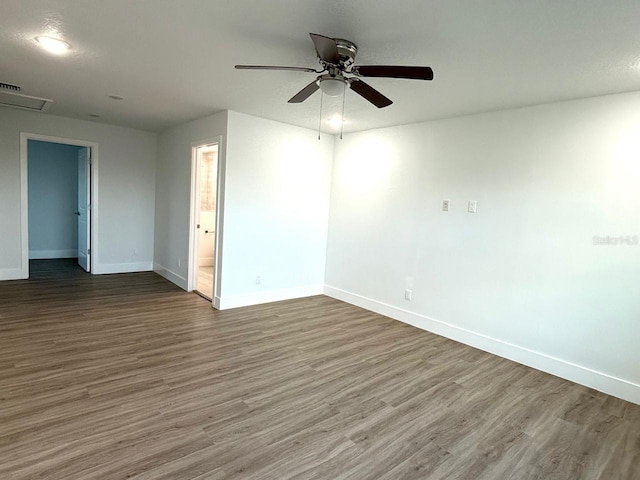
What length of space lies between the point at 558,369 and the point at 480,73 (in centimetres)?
265

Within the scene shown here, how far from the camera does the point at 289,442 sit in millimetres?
2154

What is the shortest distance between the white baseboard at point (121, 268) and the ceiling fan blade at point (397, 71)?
561 cm

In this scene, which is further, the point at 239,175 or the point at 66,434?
the point at 239,175

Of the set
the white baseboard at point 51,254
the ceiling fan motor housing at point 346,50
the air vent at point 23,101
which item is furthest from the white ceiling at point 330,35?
the white baseboard at point 51,254

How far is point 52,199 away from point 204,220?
9.18ft

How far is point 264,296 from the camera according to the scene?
16.2 feet

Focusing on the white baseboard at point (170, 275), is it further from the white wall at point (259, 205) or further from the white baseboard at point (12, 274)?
the white baseboard at point (12, 274)

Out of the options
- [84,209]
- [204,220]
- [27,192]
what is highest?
[27,192]

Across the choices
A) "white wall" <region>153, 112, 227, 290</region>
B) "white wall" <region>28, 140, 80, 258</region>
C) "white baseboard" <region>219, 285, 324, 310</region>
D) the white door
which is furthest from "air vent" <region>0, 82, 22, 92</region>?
"white wall" <region>28, 140, 80, 258</region>

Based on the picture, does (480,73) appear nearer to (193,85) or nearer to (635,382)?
(193,85)

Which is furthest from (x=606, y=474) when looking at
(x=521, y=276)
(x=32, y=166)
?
(x=32, y=166)

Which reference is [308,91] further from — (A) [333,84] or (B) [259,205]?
(B) [259,205]

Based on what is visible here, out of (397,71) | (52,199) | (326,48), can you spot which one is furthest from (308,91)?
(52,199)

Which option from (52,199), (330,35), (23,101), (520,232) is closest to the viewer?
(330,35)
